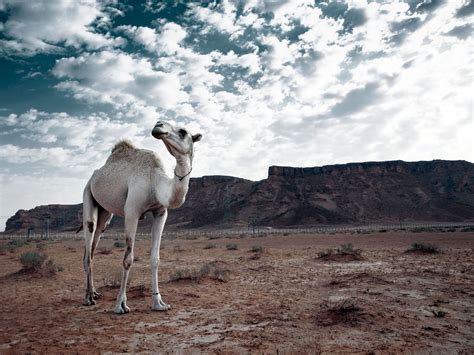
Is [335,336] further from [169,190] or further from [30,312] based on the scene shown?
[30,312]

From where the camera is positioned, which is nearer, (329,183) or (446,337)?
(446,337)

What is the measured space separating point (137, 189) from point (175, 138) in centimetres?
126

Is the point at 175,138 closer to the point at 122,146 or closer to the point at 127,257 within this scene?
the point at 122,146

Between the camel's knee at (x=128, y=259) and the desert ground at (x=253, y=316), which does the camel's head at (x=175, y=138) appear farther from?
the desert ground at (x=253, y=316)

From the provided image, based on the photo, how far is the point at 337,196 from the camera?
96.3m

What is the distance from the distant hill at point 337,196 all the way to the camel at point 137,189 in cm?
7729

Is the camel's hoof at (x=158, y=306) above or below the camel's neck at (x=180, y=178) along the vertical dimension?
below

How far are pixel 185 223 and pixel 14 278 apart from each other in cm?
9046

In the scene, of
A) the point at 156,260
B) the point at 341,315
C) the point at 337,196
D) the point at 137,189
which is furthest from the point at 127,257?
the point at 337,196

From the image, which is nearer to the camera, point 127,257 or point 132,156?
point 127,257

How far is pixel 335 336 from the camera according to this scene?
15.1 ft

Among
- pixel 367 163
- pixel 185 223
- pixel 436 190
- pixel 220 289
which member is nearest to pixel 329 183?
pixel 367 163

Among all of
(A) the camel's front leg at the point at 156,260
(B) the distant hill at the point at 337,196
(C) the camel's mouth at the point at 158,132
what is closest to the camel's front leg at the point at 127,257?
(A) the camel's front leg at the point at 156,260

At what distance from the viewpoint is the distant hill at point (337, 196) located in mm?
Answer: 86250
